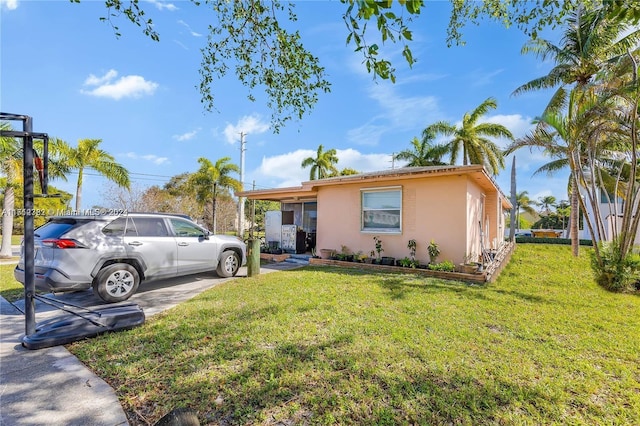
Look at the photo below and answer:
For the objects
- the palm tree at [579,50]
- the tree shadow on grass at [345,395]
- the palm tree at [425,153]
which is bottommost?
the tree shadow on grass at [345,395]

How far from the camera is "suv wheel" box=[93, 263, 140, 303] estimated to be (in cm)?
509

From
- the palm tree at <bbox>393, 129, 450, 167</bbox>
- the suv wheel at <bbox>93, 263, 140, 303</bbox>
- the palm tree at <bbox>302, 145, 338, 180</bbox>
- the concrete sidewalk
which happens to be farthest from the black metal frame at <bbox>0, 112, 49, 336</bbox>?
the palm tree at <bbox>302, 145, 338, 180</bbox>

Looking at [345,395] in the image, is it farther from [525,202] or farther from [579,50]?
[525,202]

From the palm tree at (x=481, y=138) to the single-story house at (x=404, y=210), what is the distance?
1148cm

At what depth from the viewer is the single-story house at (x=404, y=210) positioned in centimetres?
800

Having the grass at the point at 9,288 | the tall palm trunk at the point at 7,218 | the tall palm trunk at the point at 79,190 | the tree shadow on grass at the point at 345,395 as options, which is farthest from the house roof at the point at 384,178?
the tall palm trunk at the point at 7,218

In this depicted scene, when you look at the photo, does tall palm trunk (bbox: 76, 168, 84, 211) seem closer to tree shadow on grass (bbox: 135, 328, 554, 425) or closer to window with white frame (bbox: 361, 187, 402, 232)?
window with white frame (bbox: 361, 187, 402, 232)

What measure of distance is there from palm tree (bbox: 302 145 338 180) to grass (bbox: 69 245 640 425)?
22.9 m

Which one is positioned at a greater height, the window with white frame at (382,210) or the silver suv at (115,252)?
the window with white frame at (382,210)

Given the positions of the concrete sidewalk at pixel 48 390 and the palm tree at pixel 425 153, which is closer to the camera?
the concrete sidewalk at pixel 48 390

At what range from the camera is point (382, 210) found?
363 inches

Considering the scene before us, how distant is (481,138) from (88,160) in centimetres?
2327

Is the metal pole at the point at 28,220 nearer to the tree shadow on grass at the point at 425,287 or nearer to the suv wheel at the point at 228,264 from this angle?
the suv wheel at the point at 228,264

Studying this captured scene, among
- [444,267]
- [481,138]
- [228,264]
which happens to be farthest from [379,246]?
[481,138]
